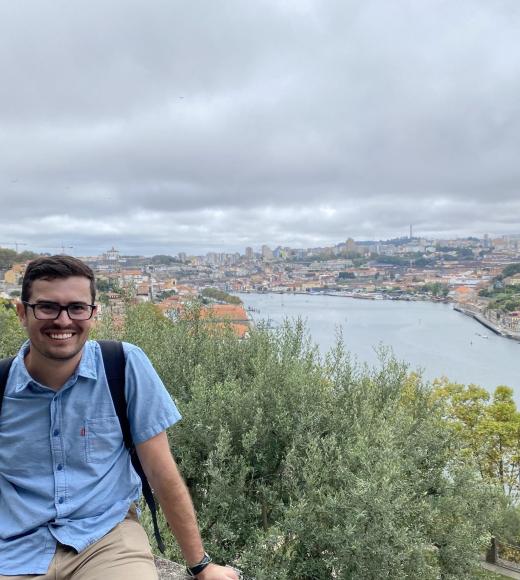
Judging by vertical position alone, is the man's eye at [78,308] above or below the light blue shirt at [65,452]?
above

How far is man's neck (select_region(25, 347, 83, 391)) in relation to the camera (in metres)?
1.64

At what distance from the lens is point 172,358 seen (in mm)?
4633

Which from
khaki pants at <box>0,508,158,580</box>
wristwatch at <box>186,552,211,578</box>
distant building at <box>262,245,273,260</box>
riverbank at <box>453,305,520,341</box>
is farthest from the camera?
distant building at <box>262,245,273,260</box>

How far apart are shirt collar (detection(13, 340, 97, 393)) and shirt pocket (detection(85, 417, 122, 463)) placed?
154 mm

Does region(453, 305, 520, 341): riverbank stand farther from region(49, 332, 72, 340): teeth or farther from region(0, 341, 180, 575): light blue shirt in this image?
region(49, 332, 72, 340): teeth

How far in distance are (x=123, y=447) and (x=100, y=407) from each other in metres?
0.18

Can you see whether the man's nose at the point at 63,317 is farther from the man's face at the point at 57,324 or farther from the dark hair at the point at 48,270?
the dark hair at the point at 48,270

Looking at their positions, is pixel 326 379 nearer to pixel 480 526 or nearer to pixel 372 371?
pixel 372 371

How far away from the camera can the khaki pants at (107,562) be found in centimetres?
A: 158

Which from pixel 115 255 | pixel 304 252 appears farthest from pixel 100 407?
pixel 304 252

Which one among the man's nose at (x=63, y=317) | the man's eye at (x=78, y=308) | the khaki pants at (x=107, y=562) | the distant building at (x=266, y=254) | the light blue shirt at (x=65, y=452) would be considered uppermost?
the distant building at (x=266, y=254)

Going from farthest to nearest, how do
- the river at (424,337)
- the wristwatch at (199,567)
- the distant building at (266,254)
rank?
the distant building at (266,254), the river at (424,337), the wristwatch at (199,567)

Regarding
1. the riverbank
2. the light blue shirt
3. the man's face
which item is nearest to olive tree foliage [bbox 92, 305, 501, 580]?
the light blue shirt

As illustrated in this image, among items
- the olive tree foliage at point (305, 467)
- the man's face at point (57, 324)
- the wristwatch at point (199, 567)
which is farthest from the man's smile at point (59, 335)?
the olive tree foliage at point (305, 467)
